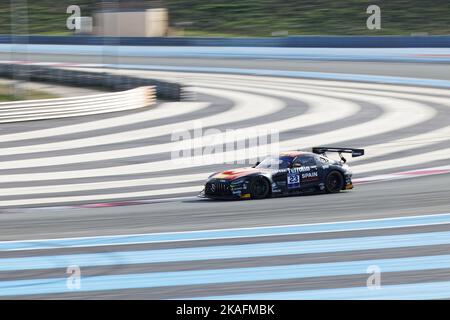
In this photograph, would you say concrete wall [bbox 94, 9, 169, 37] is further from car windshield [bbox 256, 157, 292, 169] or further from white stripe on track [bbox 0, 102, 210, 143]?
car windshield [bbox 256, 157, 292, 169]

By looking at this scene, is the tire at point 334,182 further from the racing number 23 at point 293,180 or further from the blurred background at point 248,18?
the blurred background at point 248,18

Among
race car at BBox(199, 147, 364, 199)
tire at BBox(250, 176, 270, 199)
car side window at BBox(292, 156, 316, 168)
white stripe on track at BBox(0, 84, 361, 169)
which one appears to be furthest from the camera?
white stripe on track at BBox(0, 84, 361, 169)

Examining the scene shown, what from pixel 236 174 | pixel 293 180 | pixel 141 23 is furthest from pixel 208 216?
pixel 141 23

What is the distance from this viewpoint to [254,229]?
13938mm

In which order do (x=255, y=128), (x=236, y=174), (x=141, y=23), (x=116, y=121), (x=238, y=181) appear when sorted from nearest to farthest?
(x=238, y=181) → (x=236, y=174) → (x=255, y=128) → (x=116, y=121) → (x=141, y=23)

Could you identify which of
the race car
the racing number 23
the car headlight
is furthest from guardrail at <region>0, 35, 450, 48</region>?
the car headlight

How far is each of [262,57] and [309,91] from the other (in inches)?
466

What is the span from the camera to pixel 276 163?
17.4 metres

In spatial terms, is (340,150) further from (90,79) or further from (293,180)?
(90,79)

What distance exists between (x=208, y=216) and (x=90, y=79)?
2167 centimetres

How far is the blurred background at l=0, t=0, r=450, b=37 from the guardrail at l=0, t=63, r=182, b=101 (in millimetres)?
12447

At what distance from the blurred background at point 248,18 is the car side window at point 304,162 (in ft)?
109

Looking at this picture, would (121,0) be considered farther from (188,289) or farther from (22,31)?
(188,289)

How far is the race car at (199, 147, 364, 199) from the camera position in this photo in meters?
16.8
